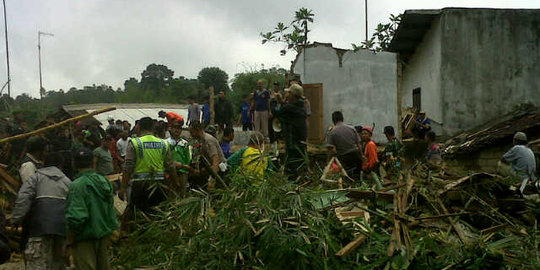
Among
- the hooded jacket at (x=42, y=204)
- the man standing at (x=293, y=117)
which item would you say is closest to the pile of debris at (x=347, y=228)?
the hooded jacket at (x=42, y=204)

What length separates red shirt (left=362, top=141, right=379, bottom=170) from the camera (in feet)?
29.3

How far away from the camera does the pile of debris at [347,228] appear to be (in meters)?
3.98

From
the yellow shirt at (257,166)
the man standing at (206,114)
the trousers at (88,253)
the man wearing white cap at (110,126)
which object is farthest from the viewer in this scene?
the man standing at (206,114)

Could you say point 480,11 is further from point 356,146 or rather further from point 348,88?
point 356,146

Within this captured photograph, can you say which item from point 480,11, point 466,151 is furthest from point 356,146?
point 480,11

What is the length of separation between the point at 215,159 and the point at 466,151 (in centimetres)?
891

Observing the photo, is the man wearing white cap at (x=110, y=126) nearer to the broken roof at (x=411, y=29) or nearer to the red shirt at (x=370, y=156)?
the red shirt at (x=370, y=156)

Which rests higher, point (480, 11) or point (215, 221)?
point (480, 11)

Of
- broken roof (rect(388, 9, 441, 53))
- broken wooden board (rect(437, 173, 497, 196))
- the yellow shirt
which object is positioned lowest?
broken wooden board (rect(437, 173, 497, 196))

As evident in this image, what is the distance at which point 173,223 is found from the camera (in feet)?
16.0

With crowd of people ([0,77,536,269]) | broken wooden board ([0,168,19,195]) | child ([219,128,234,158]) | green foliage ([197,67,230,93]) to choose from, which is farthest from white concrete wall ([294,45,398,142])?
green foliage ([197,67,230,93])

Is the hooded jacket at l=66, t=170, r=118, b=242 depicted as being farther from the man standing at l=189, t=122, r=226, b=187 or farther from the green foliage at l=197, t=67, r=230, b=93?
the green foliage at l=197, t=67, r=230, b=93

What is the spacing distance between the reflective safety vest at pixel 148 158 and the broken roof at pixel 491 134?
9.53 metres

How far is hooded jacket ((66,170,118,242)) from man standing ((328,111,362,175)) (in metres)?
4.21
